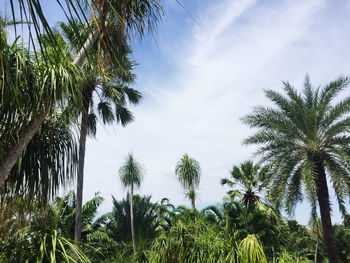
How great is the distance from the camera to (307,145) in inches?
558

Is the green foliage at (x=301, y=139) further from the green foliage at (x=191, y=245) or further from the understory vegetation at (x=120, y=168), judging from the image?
the green foliage at (x=191, y=245)

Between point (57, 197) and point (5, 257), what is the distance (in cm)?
Answer: 115

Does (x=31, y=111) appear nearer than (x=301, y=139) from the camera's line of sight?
Yes

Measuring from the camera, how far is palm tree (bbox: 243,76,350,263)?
44.7 feet

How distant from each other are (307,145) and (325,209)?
2.82 meters

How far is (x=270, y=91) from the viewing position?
15.6 metres

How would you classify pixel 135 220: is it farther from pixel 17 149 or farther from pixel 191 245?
pixel 17 149

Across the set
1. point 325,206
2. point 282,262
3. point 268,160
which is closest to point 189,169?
point 268,160

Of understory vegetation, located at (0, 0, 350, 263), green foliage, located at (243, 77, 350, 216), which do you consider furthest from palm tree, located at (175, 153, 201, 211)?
green foliage, located at (243, 77, 350, 216)

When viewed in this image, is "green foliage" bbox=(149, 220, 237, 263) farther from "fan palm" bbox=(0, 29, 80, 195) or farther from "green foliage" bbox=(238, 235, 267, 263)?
"fan palm" bbox=(0, 29, 80, 195)

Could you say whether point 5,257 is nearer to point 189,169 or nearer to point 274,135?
point 274,135

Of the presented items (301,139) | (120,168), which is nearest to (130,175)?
(120,168)

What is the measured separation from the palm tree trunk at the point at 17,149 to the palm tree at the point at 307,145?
11498 mm

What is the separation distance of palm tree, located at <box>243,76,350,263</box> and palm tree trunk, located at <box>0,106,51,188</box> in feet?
37.7
